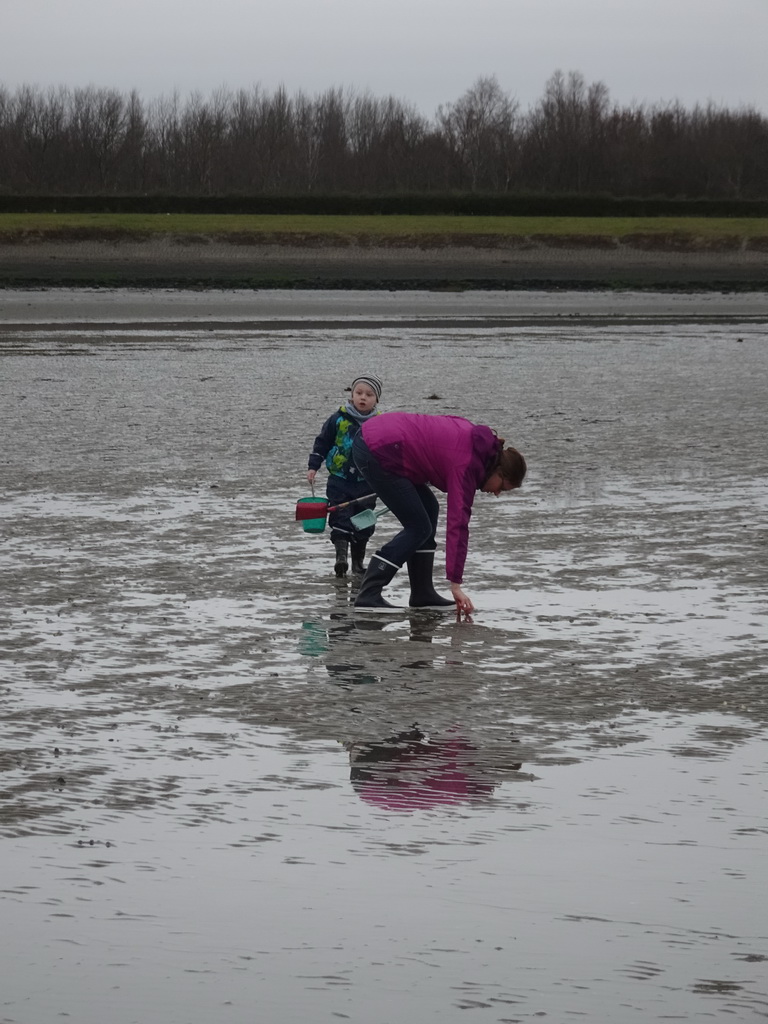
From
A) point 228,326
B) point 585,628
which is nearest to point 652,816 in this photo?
point 585,628

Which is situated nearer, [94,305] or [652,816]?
[652,816]

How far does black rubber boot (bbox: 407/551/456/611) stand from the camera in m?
8.15

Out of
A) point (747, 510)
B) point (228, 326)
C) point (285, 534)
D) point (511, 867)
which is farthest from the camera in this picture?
point (228, 326)

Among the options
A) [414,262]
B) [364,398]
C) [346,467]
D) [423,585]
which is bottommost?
[423,585]

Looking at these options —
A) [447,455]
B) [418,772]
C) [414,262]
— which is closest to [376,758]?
[418,772]

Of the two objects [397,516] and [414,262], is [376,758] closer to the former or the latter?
[397,516]

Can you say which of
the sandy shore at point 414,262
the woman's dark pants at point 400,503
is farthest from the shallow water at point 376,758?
the sandy shore at point 414,262

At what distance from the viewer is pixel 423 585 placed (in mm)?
8172

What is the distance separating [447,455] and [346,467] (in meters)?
1.54

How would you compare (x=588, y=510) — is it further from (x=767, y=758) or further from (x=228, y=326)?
(x=228, y=326)

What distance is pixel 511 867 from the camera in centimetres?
441

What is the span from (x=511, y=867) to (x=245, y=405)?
42.8 feet

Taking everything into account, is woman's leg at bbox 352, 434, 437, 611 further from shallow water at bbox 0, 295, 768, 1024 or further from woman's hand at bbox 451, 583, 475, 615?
woman's hand at bbox 451, 583, 475, 615

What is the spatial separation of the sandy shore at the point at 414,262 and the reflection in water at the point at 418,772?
3958cm
